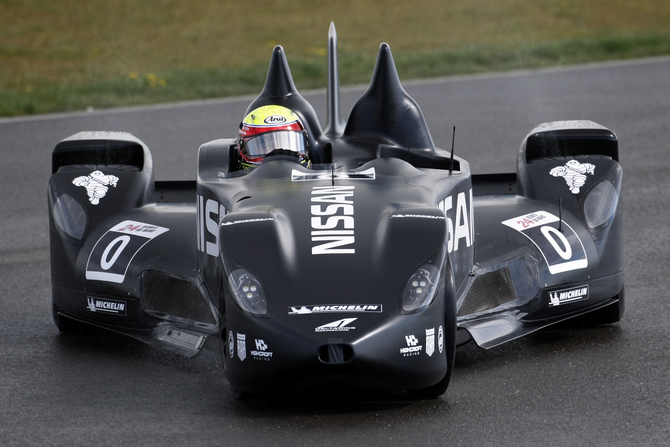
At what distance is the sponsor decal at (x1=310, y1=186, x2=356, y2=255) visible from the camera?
15.3 ft

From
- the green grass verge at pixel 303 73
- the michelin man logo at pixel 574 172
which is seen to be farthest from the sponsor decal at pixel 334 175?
the green grass verge at pixel 303 73

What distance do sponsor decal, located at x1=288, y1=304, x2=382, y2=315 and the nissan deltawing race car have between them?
11mm

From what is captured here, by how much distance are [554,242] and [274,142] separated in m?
1.58

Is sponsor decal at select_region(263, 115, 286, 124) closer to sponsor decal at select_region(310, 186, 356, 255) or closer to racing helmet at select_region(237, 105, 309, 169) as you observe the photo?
racing helmet at select_region(237, 105, 309, 169)

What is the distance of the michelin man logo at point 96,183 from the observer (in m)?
6.16

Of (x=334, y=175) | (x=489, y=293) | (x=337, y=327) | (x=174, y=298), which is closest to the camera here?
(x=337, y=327)

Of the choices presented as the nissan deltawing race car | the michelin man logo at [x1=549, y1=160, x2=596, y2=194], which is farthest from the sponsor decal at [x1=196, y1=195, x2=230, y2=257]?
the michelin man logo at [x1=549, y1=160, x2=596, y2=194]

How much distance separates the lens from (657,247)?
770 centimetres

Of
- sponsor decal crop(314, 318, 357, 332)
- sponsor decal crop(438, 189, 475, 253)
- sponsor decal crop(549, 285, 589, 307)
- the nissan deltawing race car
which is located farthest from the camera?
sponsor decal crop(549, 285, 589, 307)

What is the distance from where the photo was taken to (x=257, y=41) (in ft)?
72.5

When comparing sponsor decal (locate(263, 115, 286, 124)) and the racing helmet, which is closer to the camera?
the racing helmet

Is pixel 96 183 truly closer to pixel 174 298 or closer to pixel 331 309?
pixel 174 298

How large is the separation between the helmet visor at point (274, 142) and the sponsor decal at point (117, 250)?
26.0 inches

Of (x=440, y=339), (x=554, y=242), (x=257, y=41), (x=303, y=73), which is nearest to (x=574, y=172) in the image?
(x=554, y=242)
